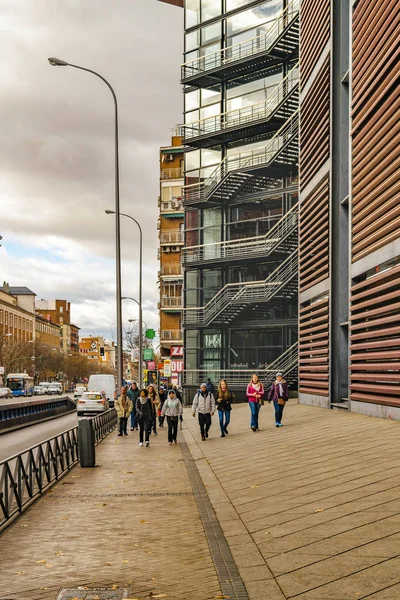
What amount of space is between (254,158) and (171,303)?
106 feet

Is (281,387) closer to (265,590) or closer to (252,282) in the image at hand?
(265,590)

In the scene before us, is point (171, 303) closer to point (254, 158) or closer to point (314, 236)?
point (254, 158)

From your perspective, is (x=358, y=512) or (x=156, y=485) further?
(x=156, y=485)

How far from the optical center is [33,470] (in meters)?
13.5

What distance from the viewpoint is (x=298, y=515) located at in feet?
34.6

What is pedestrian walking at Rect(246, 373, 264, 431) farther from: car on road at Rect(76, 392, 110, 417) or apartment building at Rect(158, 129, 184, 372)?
apartment building at Rect(158, 129, 184, 372)

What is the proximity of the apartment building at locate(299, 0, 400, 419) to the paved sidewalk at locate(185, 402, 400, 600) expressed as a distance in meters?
3.52

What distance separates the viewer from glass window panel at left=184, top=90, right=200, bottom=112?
183 ft

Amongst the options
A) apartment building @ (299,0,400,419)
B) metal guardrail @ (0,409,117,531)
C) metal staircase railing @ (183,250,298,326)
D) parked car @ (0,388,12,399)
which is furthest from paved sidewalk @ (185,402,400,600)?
parked car @ (0,388,12,399)

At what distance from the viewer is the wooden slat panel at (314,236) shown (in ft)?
99.6

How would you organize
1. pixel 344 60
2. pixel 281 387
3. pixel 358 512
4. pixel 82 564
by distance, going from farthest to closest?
pixel 344 60 < pixel 281 387 < pixel 358 512 < pixel 82 564

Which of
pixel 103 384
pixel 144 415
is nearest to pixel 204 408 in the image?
pixel 144 415

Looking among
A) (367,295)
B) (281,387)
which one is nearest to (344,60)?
(367,295)

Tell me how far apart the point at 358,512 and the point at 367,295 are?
13172 mm
